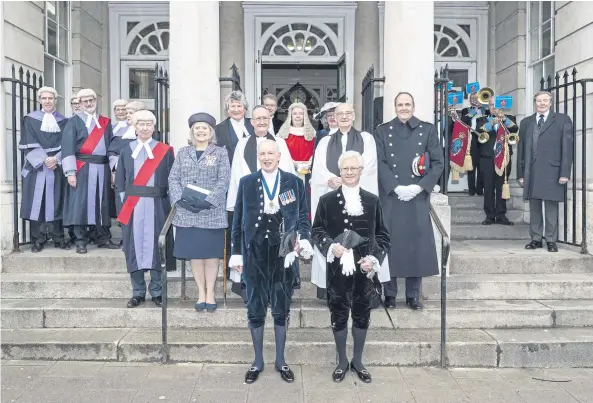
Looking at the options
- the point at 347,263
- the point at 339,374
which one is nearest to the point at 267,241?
the point at 347,263

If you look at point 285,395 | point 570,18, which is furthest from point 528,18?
point 285,395

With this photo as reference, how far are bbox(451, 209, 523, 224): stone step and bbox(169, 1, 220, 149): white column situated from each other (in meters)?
4.03

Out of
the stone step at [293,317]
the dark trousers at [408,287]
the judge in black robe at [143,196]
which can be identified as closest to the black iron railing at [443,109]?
the dark trousers at [408,287]

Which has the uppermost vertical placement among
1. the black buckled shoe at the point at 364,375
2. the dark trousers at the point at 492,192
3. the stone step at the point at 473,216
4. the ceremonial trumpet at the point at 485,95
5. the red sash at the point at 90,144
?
the ceremonial trumpet at the point at 485,95

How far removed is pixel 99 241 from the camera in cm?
734

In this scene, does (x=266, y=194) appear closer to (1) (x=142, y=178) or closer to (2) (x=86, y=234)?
(1) (x=142, y=178)

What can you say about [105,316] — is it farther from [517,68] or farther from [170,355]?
[517,68]

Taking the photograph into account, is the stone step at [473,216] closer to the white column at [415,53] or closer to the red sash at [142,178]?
the white column at [415,53]

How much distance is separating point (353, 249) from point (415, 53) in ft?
10.0

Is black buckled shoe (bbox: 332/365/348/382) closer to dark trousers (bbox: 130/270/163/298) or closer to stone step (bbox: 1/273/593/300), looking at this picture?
stone step (bbox: 1/273/593/300)

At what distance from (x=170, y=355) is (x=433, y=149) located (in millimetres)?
3036

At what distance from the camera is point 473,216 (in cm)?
883

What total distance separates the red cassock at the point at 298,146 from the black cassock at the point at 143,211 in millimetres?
1269

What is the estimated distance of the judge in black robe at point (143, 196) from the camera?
563 cm
